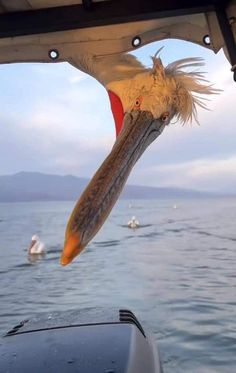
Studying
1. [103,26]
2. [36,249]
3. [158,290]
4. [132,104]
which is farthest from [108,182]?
[36,249]

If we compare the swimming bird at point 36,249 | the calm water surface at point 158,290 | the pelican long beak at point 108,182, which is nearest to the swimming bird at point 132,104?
the pelican long beak at point 108,182

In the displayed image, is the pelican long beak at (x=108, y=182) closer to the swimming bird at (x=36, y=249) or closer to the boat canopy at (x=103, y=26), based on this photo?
the boat canopy at (x=103, y=26)

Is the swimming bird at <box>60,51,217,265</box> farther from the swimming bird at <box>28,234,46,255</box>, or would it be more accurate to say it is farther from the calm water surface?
the swimming bird at <box>28,234,46,255</box>

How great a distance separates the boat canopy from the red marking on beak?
202 millimetres

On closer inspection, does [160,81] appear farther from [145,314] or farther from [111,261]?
[111,261]

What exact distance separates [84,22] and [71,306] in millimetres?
7199

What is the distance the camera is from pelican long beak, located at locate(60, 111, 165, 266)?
157 cm

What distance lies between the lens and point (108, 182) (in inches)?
68.2

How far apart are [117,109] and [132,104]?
0.11m

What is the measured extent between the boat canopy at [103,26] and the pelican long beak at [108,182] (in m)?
0.39

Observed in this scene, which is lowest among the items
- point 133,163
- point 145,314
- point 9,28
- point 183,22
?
point 145,314

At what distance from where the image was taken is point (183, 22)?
7.17ft

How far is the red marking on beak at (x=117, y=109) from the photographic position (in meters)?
2.15

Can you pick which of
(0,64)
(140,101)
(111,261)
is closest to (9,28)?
(0,64)
